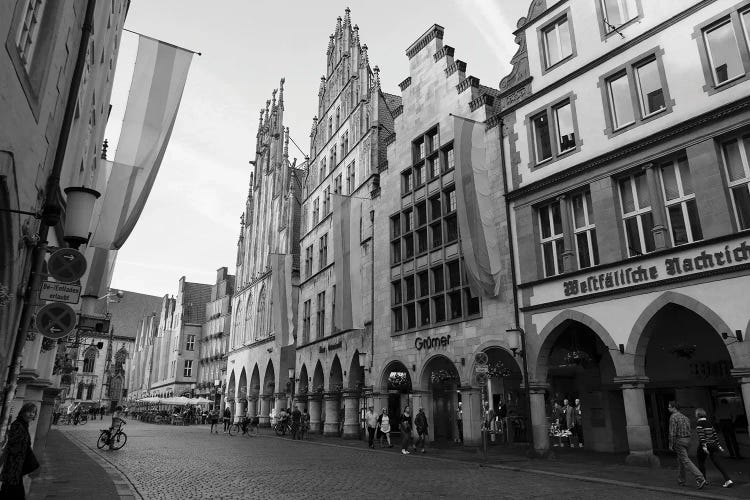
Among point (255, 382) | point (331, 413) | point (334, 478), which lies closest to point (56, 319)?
point (334, 478)

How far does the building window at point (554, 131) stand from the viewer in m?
18.8

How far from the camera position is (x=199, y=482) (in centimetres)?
1270

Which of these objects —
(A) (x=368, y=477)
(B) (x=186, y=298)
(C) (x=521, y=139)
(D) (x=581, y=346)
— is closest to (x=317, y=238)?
(C) (x=521, y=139)

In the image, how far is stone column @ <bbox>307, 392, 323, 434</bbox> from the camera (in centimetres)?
3447

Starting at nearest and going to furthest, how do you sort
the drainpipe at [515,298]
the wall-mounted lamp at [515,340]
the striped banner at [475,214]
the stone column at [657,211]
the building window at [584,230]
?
the stone column at [657,211] → the building window at [584,230] → the drainpipe at [515,298] → the wall-mounted lamp at [515,340] → the striped banner at [475,214]

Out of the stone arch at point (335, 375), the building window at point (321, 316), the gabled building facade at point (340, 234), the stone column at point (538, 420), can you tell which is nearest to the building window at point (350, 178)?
the gabled building facade at point (340, 234)

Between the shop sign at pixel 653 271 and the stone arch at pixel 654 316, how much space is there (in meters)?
0.60

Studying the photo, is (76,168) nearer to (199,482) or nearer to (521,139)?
(199,482)

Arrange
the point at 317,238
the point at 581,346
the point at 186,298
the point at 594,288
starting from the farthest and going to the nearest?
1. the point at 186,298
2. the point at 317,238
3. the point at 581,346
4. the point at 594,288

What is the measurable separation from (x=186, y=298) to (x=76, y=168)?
241ft

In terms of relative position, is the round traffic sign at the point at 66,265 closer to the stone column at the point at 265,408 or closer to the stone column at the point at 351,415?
the stone column at the point at 351,415

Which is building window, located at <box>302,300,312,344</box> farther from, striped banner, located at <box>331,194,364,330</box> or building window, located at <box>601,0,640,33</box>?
building window, located at <box>601,0,640,33</box>

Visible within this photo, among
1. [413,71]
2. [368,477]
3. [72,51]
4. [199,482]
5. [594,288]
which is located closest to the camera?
[72,51]

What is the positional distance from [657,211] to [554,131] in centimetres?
513
